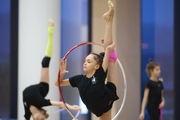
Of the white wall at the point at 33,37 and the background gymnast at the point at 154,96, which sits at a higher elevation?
the white wall at the point at 33,37

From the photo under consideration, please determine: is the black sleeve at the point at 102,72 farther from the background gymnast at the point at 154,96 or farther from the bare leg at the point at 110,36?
the background gymnast at the point at 154,96

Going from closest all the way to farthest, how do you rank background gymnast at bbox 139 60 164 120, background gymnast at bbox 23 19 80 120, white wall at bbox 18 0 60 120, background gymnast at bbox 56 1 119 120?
background gymnast at bbox 56 1 119 120 < background gymnast at bbox 23 19 80 120 < background gymnast at bbox 139 60 164 120 < white wall at bbox 18 0 60 120

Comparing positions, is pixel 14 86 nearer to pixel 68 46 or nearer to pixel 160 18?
pixel 68 46

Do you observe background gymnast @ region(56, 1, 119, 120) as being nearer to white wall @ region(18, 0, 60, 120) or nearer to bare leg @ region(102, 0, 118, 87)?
bare leg @ region(102, 0, 118, 87)

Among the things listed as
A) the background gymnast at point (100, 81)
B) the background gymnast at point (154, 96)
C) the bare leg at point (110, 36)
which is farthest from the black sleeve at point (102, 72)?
the background gymnast at point (154, 96)

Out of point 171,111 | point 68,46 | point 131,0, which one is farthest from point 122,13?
point 171,111

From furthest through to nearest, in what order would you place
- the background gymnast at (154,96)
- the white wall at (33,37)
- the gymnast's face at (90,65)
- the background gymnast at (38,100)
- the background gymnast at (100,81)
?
the white wall at (33,37) → the background gymnast at (154,96) → the background gymnast at (38,100) → the gymnast's face at (90,65) → the background gymnast at (100,81)

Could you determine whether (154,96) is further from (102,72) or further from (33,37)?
(102,72)

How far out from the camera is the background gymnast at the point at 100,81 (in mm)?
3303

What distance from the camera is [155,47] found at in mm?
6926

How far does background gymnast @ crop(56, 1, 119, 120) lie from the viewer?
3303mm

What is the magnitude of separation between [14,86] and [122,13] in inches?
103

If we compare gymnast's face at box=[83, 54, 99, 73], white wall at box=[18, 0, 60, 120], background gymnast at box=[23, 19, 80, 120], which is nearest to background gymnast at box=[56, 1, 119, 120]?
gymnast's face at box=[83, 54, 99, 73]

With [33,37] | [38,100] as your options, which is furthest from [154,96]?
[33,37]
